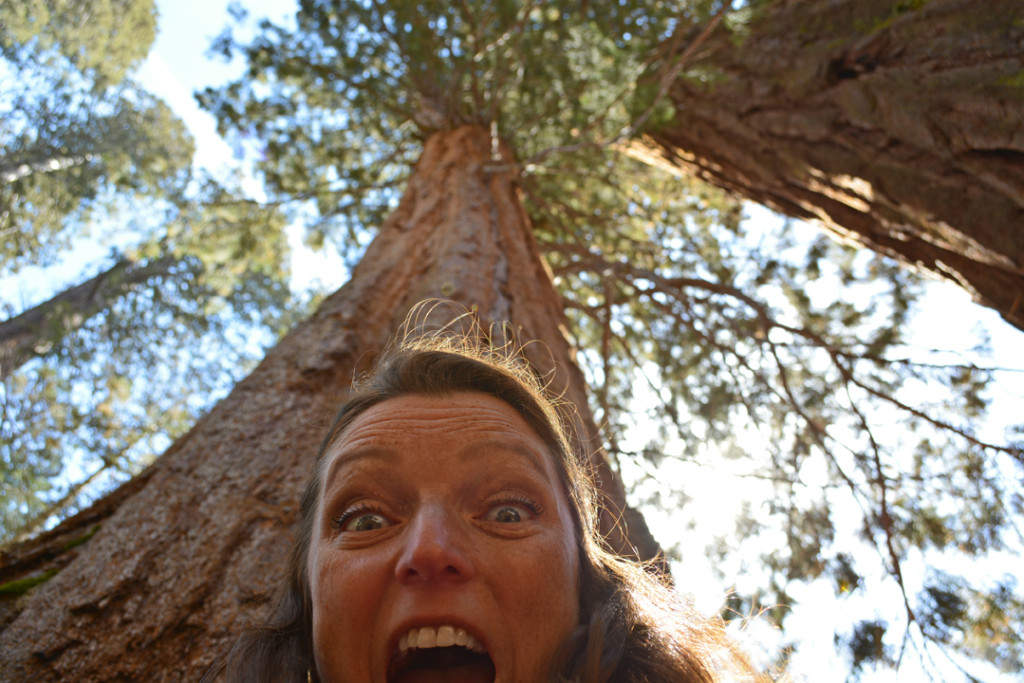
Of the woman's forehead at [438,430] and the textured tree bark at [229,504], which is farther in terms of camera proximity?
the textured tree bark at [229,504]

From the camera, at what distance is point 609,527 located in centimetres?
175

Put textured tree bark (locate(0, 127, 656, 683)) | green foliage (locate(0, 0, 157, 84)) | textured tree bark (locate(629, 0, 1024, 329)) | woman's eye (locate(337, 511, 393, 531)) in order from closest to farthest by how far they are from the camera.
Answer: woman's eye (locate(337, 511, 393, 531)) → textured tree bark (locate(0, 127, 656, 683)) → textured tree bark (locate(629, 0, 1024, 329)) → green foliage (locate(0, 0, 157, 84))

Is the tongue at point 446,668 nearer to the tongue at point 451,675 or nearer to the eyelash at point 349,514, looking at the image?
the tongue at point 451,675

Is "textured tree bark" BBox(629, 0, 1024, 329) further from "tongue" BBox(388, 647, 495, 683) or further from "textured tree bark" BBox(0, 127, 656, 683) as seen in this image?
"tongue" BBox(388, 647, 495, 683)

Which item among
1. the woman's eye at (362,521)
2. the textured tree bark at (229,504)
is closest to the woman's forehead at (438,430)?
the woman's eye at (362,521)

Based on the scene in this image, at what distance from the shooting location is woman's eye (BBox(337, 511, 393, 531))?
1.17m

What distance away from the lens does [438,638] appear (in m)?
1.00

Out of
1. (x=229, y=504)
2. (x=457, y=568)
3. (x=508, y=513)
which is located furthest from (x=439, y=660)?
(x=229, y=504)

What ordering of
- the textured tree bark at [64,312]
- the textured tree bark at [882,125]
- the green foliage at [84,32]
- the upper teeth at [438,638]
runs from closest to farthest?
the upper teeth at [438,638], the textured tree bark at [882,125], the green foliage at [84,32], the textured tree bark at [64,312]

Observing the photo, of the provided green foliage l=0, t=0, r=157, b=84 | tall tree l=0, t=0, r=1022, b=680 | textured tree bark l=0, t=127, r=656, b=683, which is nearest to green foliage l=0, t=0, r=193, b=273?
green foliage l=0, t=0, r=157, b=84

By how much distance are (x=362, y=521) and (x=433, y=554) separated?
0.26 meters

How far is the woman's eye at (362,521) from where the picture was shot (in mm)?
1175

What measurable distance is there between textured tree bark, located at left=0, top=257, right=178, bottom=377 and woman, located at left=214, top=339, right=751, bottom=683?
8313 millimetres

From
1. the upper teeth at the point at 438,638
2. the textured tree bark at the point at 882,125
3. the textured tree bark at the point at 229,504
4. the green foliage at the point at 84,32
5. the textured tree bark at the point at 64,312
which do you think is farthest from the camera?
the textured tree bark at the point at 64,312
